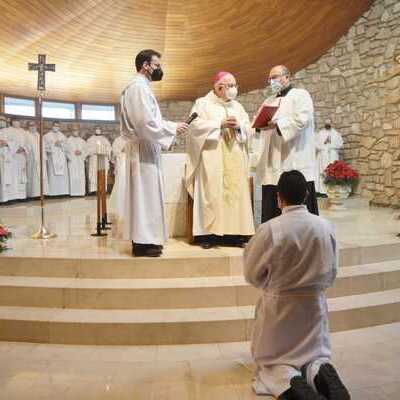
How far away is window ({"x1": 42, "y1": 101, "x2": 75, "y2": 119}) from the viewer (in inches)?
513

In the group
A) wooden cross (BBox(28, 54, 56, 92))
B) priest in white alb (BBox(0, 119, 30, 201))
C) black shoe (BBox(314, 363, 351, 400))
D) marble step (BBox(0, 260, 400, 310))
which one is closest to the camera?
black shoe (BBox(314, 363, 351, 400))

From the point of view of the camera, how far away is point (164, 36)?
1059cm

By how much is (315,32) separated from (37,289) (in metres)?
8.72

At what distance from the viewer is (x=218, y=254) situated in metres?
4.43

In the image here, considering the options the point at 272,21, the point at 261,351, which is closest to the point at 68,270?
the point at 261,351

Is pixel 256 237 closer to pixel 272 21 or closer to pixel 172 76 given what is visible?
pixel 272 21

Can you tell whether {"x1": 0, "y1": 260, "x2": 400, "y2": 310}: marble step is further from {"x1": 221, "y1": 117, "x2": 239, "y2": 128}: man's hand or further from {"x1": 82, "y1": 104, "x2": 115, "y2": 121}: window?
{"x1": 82, "y1": 104, "x2": 115, "y2": 121}: window

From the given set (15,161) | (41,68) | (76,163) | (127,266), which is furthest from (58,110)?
(127,266)

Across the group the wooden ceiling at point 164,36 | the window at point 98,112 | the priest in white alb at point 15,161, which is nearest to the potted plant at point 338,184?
the wooden ceiling at point 164,36

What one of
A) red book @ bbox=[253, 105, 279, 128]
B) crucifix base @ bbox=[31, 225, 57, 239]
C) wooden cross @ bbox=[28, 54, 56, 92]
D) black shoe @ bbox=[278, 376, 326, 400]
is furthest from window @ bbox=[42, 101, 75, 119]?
black shoe @ bbox=[278, 376, 326, 400]

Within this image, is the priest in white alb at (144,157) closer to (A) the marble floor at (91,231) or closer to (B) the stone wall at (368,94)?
(A) the marble floor at (91,231)

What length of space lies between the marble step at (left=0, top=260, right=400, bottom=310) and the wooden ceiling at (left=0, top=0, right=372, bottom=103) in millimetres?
5984

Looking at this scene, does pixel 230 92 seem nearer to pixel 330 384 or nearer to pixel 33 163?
pixel 330 384

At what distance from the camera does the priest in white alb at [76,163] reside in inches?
502
